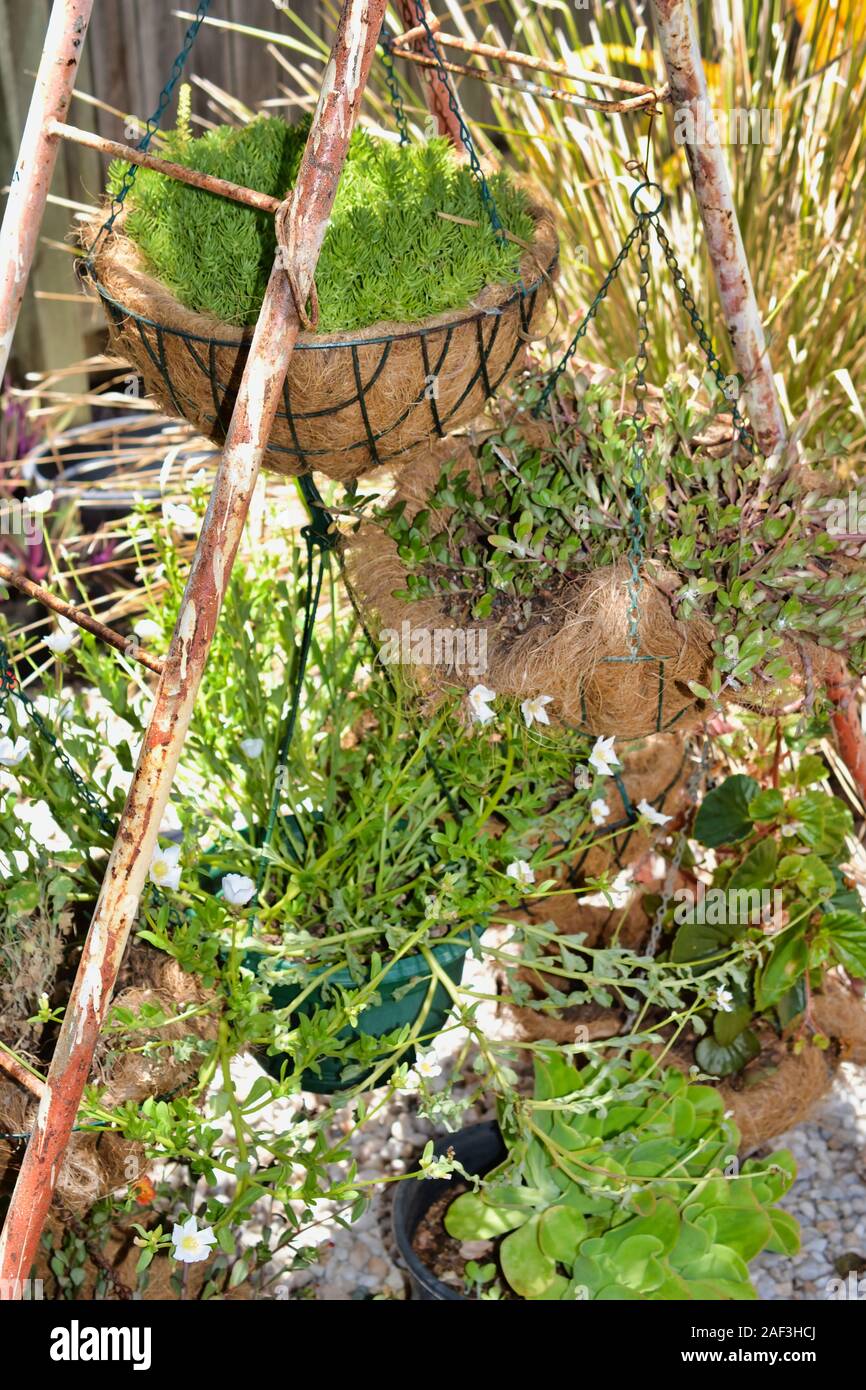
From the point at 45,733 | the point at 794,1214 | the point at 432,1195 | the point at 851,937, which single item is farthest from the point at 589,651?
the point at 794,1214

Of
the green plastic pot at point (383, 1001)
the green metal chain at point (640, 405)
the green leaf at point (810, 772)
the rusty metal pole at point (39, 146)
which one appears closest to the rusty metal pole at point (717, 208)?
the green metal chain at point (640, 405)

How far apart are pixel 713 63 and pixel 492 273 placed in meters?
1.72

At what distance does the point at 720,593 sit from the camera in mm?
1485

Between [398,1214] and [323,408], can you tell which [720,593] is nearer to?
[323,408]

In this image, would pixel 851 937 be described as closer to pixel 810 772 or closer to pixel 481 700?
pixel 810 772

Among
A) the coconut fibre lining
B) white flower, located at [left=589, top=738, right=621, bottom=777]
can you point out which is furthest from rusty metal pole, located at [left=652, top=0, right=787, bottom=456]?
white flower, located at [left=589, top=738, right=621, bottom=777]

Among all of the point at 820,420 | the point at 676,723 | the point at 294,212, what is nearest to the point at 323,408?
the point at 294,212

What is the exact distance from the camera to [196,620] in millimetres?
1261

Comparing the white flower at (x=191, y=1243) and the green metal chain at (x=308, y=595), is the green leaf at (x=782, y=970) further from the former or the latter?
the white flower at (x=191, y=1243)

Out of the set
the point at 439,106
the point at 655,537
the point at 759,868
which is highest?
the point at 439,106

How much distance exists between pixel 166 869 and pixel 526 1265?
2.34 ft

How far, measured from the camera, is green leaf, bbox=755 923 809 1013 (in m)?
1.95

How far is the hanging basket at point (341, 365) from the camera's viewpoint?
1338 mm

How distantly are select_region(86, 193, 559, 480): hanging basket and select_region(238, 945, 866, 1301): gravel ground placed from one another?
969 millimetres
